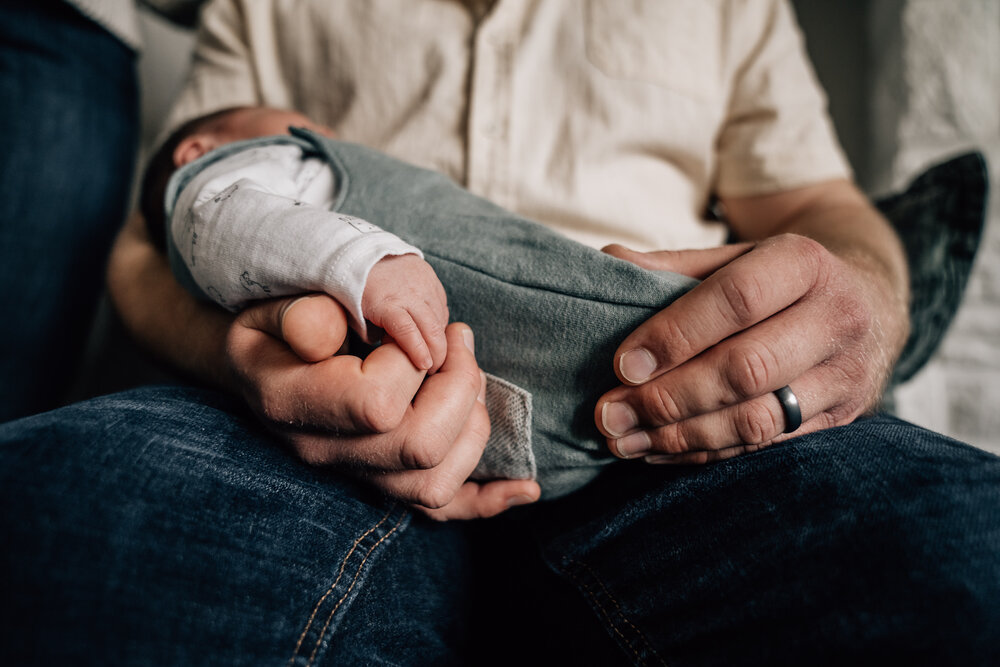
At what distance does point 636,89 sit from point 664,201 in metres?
Answer: 0.17

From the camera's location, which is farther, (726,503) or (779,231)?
(779,231)

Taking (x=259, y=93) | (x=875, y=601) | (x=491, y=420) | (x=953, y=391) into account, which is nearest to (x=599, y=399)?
(x=491, y=420)

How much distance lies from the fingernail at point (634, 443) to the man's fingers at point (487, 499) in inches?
4.3

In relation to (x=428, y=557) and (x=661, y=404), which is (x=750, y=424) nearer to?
(x=661, y=404)

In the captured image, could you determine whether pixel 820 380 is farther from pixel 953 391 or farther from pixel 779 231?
pixel 953 391

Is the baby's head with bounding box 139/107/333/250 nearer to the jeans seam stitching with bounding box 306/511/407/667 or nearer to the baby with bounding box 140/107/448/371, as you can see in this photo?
the baby with bounding box 140/107/448/371

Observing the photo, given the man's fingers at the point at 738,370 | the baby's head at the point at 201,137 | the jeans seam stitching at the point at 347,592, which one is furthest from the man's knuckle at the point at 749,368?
the baby's head at the point at 201,137

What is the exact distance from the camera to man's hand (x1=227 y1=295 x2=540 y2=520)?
0.42 metres

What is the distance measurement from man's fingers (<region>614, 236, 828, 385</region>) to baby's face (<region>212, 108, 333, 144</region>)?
1.96ft

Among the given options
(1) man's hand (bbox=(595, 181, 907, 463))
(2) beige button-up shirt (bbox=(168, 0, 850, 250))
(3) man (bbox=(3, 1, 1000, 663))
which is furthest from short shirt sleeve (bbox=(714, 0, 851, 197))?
(1) man's hand (bbox=(595, 181, 907, 463))

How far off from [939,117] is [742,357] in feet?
3.54

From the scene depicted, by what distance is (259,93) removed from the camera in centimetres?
98

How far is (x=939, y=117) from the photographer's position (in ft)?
3.65

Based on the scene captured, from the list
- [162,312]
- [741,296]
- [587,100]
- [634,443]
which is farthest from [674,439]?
[162,312]
